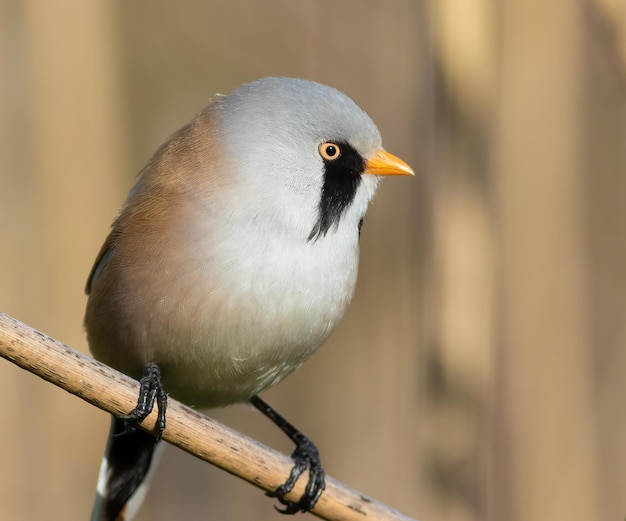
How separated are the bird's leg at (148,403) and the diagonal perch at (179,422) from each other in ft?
0.07

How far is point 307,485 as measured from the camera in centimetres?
240

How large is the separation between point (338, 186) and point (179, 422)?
2.50 ft

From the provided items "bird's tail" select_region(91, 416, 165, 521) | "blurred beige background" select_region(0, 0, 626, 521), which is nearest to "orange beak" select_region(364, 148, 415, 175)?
"blurred beige background" select_region(0, 0, 626, 521)

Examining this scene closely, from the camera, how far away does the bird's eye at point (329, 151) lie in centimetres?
237

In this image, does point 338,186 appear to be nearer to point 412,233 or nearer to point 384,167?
point 384,167

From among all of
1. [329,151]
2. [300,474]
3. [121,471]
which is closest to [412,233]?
[329,151]

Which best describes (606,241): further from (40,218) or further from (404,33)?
(40,218)

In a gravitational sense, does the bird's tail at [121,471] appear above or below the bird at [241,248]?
below

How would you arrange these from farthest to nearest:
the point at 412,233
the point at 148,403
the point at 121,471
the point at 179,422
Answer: the point at 412,233, the point at 121,471, the point at 148,403, the point at 179,422

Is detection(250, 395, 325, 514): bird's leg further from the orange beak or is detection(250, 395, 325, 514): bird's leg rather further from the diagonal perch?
the orange beak

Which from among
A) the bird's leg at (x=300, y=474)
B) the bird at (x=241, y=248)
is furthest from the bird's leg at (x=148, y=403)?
the bird's leg at (x=300, y=474)

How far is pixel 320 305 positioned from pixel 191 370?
390 millimetres

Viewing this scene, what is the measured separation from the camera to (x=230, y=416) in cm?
386

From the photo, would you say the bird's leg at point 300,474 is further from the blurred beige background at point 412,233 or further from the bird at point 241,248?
the blurred beige background at point 412,233
